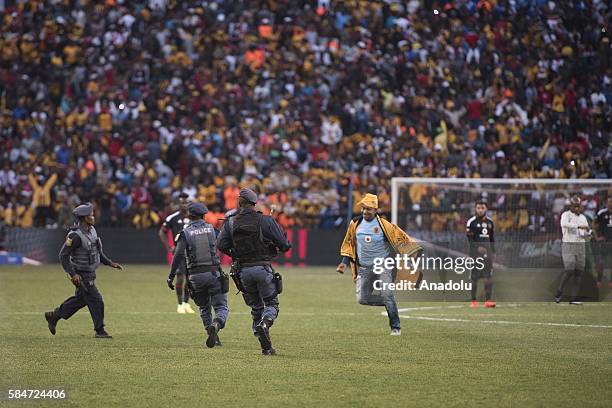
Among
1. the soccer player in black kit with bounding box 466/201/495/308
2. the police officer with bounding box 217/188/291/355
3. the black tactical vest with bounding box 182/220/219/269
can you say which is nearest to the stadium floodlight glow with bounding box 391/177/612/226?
the soccer player in black kit with bounding box 466/201/495/308

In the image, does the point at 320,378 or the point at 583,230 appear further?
the point at 583,230

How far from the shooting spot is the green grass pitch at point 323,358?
11.0m

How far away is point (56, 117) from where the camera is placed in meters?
37.3

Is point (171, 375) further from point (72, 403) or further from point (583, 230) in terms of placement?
point (583, 230)

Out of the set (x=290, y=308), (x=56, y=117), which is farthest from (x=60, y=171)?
(x=290, y=308)

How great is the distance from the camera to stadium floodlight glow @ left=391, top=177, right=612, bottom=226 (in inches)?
1027

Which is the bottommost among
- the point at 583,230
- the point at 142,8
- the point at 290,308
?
the point at 290,308

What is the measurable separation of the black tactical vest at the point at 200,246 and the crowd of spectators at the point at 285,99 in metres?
17.4

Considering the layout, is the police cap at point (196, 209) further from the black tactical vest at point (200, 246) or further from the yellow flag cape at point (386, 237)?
the yellow flag cape at point (386, 237)

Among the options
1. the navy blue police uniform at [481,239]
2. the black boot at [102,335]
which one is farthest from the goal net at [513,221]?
the black boot at [102,335]

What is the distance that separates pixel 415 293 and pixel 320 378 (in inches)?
422

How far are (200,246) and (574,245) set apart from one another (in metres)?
10.1

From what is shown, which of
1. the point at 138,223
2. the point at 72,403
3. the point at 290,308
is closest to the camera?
the point at 72,403

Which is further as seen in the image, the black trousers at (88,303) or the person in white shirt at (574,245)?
the person in white shirt at (574,245)
